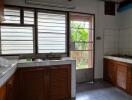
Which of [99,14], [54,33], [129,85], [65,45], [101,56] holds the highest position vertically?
[99,14]

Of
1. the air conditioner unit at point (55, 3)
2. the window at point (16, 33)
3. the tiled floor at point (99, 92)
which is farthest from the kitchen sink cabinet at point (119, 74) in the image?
the window at point (16, 33)

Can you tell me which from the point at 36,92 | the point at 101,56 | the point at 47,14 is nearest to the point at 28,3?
the point at 47,14

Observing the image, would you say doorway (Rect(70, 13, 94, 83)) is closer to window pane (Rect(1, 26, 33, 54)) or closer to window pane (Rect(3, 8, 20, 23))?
window pane (Rect(1, 26, 33, 54))

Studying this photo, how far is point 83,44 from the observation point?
13.9ft

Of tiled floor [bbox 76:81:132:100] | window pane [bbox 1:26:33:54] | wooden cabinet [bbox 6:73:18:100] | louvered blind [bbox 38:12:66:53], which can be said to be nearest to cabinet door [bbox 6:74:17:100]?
wooden cabinet [bbox 6:73:18:100]

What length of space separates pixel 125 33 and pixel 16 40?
331 centimetres

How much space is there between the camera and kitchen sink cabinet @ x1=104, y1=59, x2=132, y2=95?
128 inches

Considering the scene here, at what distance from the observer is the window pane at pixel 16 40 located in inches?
Result: 125

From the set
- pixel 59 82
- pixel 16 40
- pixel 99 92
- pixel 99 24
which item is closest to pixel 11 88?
pixel 59 82

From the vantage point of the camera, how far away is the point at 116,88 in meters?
3.75

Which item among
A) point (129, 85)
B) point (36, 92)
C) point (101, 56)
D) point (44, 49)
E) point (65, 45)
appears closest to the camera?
point (36, 92)

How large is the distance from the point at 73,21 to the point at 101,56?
1463mm

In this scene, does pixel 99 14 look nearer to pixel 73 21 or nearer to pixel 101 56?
pixel 73 21

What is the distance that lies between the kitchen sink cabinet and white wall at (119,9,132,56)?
710 millimetres
